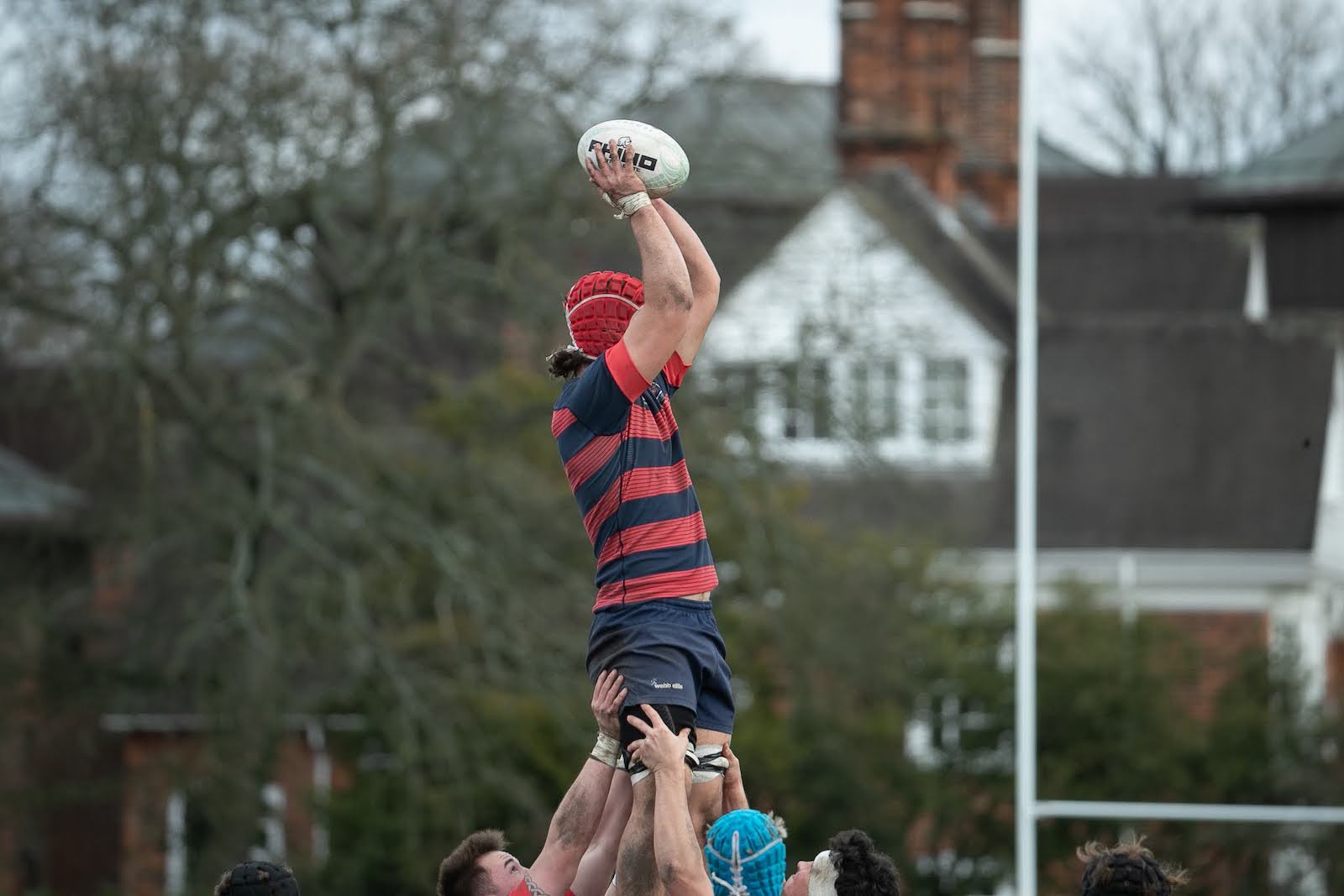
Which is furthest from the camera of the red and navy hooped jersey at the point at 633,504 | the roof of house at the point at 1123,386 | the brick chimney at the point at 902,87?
the brick chimney at the point at 902,87

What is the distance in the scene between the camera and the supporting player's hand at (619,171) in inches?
174

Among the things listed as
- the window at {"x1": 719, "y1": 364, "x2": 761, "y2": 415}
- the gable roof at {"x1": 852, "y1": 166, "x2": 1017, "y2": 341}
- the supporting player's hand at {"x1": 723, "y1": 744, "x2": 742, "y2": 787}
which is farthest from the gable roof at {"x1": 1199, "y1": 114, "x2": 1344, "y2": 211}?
the supporting player's hand at {"x1": 723, "y1": 744, "x2": 742, "y2": 787}

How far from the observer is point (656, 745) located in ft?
14.5

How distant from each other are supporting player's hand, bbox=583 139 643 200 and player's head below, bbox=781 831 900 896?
1.43m

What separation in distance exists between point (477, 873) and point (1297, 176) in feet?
27.3

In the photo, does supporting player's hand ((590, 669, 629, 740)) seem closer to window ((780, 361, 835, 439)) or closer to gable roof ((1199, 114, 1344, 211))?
gable roof ((1199, 114, 1344, 211))

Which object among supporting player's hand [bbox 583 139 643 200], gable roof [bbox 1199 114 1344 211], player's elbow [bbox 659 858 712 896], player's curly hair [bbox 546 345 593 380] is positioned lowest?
player's elbow [bbox 659 858 712 896]

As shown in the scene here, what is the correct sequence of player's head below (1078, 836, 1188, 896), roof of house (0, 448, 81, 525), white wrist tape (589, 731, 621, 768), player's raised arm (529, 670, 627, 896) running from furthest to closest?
roof of house (0, 448, 81, 525), player's raised arm (529, 670, 627, 896), white wrist tape (589, 731, 621, 768), player's head below (1078, 836, 1188, 896)

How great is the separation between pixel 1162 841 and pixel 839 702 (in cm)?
254

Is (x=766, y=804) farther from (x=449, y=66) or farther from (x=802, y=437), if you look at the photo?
(x=449, y=66)

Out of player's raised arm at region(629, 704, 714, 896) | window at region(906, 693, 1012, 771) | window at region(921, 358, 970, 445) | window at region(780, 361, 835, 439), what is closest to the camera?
player's raised arm at region(629, 704, 714, 896)

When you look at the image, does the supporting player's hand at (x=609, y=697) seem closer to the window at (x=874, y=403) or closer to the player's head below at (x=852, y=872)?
the player's head below at (x=852, y=872)

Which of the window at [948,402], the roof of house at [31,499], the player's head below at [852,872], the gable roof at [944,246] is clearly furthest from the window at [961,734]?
the player's head below at [852,872]

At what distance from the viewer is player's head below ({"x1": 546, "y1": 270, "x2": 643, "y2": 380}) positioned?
464cm
